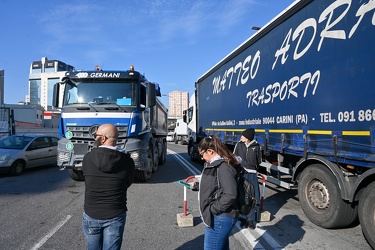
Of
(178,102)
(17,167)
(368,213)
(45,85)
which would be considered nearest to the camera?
(368,213)

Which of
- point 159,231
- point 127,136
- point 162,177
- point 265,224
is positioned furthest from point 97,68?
point 265,224

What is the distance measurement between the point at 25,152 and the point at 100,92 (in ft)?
15.0

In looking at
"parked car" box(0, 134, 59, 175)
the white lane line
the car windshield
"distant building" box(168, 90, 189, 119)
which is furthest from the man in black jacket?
"distant building" box(168, 90, 189, 119)

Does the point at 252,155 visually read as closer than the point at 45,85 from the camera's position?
Yes

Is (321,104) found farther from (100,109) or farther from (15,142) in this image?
(15,142)

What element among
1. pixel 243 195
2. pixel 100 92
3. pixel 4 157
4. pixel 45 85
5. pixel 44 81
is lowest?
pixel 4 157

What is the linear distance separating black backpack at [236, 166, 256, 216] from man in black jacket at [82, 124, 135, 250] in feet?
3.47

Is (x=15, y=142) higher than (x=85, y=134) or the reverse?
the reverse

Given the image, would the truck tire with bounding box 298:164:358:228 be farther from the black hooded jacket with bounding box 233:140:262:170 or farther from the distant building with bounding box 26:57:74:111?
→ the distant building with bounding box 26:57:74:111

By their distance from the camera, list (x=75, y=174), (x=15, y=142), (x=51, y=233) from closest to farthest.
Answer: (x=51, y=233), (x=75, y=174), (x=15, y=142)

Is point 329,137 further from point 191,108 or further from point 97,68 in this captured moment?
point 191,108

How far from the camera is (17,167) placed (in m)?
10.5

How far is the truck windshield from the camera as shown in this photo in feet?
28.1

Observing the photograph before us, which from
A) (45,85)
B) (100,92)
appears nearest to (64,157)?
(100,92)
